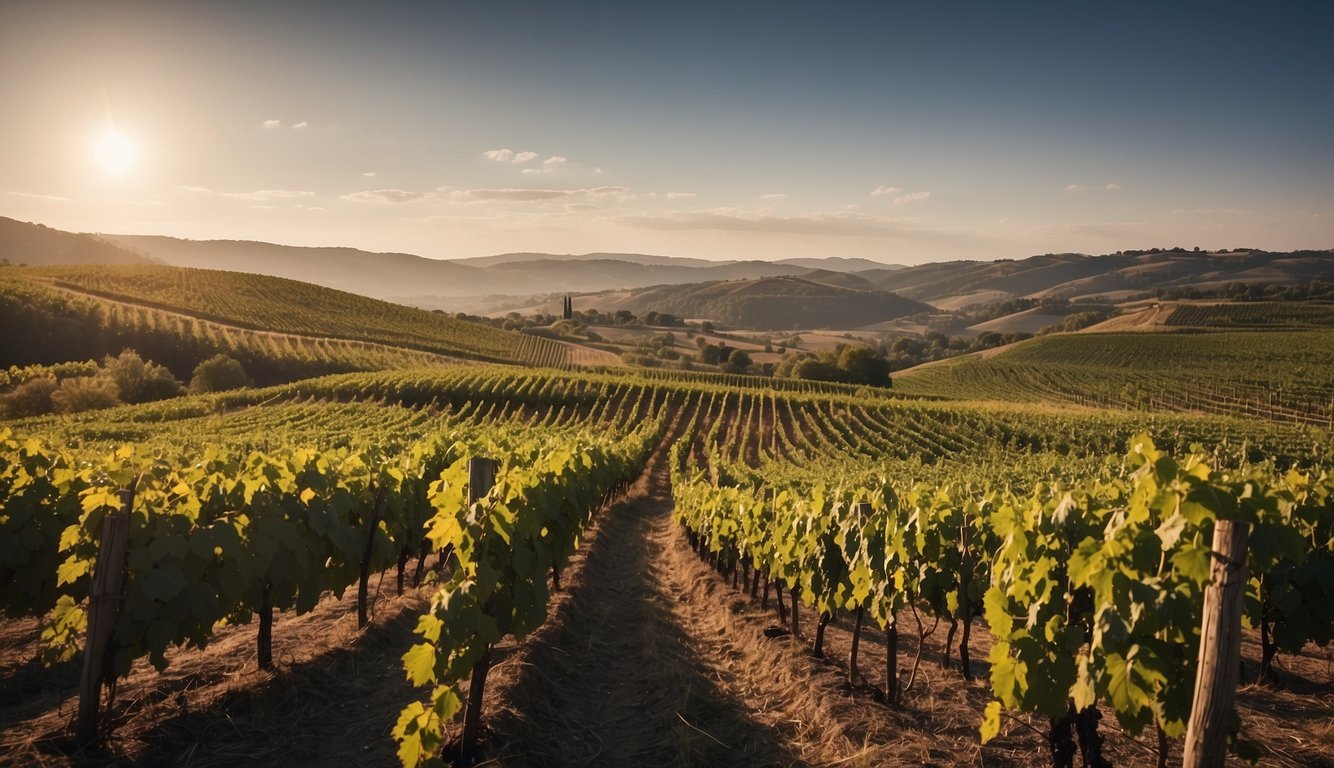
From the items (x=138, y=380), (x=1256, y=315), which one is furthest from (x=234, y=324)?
(x=1256, y=315)

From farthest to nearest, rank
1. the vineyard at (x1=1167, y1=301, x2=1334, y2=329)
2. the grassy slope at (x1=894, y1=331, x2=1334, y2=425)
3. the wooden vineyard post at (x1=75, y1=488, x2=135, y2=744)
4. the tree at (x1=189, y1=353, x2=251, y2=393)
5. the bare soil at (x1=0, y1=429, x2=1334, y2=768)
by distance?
the vineyard at (x1=1167, y1=301, x2=1334, y2=329) < the grassy slope at (x1=894, y1=331, x2=1334, y2=425) < the tree at (x1=189, y1=353, x2=251, y2=393) < the bare soil at (x1=0, y1=429, x2=1334, y2=768) < the wooden vineyard post at (x1=75, y1=488, x2=135, y2=744)

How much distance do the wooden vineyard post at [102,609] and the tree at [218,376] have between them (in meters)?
55.8

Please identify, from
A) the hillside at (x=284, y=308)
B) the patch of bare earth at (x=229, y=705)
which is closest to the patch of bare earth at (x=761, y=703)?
the patch of bare earth at (x=229, y=705)

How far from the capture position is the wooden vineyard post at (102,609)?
15.8ft

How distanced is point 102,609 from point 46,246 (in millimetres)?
237247

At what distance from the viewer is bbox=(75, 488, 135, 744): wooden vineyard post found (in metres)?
4.80

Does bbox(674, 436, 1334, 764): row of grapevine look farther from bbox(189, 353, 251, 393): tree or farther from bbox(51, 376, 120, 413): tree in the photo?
bbox(189, 353, 251, 393): tree

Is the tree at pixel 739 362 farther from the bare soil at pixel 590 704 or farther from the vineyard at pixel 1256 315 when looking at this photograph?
the bare soil at pixel 590 704

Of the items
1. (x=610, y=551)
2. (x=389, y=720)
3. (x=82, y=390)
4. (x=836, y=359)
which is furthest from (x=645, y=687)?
(x=836, y=359)

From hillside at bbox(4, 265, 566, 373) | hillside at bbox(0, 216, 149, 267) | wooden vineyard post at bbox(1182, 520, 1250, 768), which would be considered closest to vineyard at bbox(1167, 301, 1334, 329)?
hillside at bbox(4, 265, 566, 373)

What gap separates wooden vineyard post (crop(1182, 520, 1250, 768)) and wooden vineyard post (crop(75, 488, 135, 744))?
6.66 metres

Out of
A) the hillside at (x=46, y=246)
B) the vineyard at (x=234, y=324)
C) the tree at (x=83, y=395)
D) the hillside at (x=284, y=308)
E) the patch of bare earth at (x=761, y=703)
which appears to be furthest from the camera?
the hillside at (x=46, y=246)

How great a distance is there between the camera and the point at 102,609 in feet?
15.9

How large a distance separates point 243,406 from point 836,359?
6522cm
